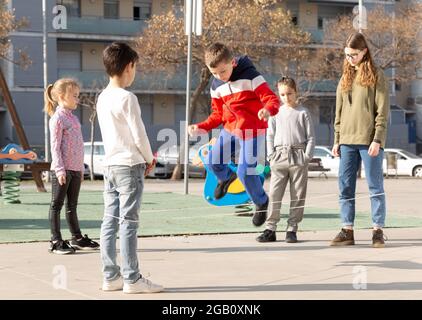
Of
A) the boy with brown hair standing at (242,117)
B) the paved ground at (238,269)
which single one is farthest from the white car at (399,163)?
the boy with brown hair standing at (242,117)

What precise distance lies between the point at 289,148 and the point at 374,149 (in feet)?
4.14

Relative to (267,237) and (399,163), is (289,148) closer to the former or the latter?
(267,237)

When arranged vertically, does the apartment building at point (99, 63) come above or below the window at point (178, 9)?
below

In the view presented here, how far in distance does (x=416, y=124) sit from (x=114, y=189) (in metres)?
57.7

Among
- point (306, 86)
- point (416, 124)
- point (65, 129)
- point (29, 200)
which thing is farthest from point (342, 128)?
point (416, 124)

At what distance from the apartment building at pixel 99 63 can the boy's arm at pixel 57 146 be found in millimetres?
39321

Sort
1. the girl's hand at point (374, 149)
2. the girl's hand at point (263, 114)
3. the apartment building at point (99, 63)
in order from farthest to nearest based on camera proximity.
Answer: the apartment building at point (99, 63) < the girl's hand at point (374, 149) < the girl's hand at point (263, 114)

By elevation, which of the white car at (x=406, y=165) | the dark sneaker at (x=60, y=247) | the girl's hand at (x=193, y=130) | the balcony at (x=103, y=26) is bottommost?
the white car at (x=406, y=165)

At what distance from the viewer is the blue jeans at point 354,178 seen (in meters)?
9.41

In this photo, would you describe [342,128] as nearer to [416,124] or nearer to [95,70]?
[95,70]

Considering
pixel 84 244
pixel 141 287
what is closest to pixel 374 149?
pixel 84 244

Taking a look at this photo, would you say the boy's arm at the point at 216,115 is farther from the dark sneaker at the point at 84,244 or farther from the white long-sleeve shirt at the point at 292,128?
the dark sneaker at the point at 84,244

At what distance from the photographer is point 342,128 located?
957 centimetres

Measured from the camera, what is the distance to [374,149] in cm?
910
